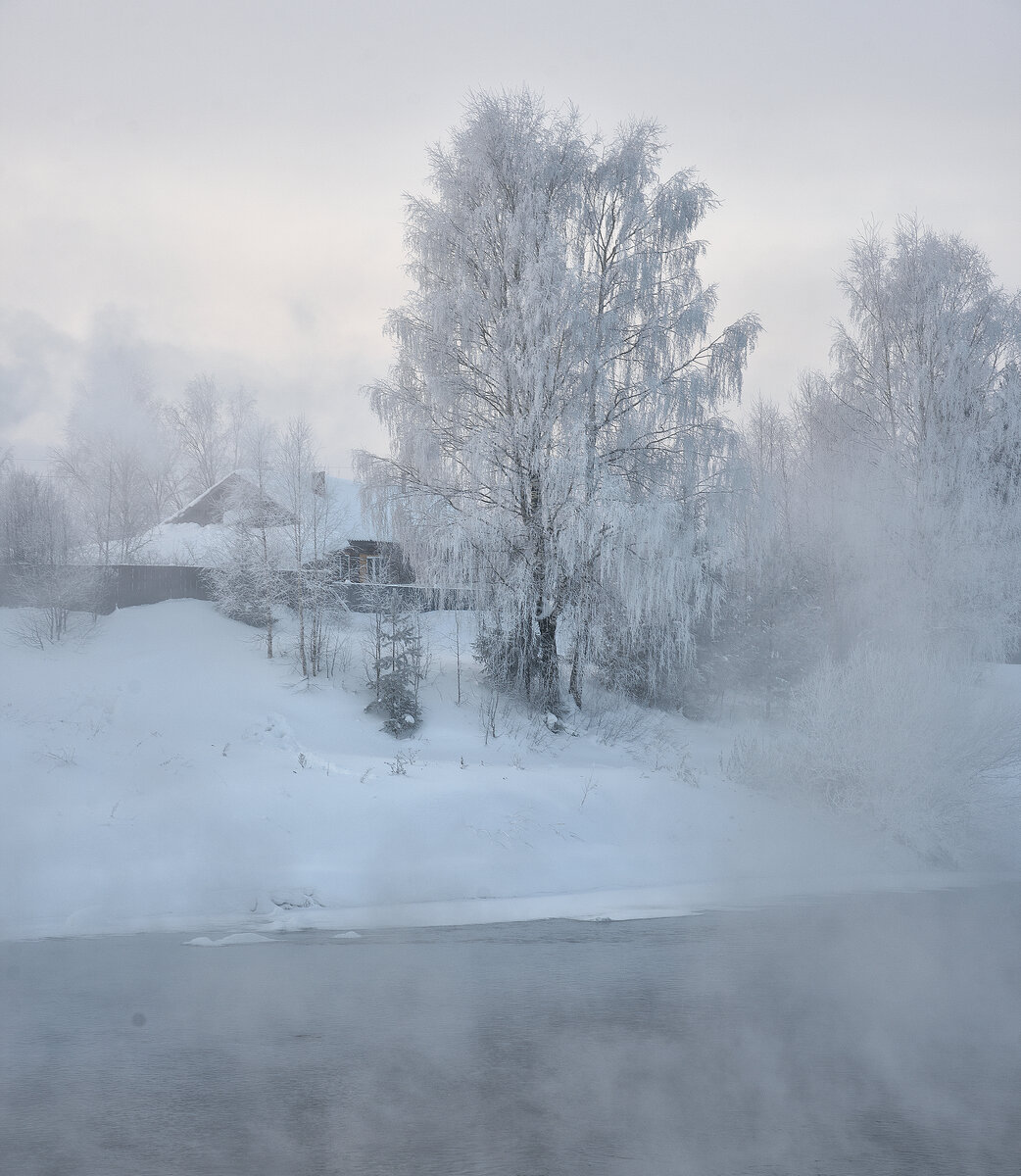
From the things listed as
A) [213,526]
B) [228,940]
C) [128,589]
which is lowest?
[228,940]

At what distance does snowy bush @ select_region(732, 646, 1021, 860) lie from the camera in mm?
13062

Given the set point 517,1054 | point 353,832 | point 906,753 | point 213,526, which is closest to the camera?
point 517,1054

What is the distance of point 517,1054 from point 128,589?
25470 mm

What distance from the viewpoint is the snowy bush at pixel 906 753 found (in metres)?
13.1

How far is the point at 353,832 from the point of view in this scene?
1152cm

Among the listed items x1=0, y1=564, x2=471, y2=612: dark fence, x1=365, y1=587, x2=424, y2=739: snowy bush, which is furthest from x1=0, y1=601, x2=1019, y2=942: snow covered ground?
x1=0, y1=564, x2=471, y2=612: dark fence

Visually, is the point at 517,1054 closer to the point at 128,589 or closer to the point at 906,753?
the point at 906,753

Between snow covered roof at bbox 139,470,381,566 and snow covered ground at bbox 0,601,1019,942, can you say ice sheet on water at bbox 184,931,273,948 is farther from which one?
snow covered roof at bbox 139,470,381,566

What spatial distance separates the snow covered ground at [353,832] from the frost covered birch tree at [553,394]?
318 centimetres

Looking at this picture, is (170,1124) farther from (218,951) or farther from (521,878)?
(521,878)

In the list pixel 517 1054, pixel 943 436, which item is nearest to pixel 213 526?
pixel 943 436

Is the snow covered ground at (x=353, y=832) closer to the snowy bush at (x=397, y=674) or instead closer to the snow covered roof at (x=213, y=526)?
the snowy bush at (x=397, y=674)

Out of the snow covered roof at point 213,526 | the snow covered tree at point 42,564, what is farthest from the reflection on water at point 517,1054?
the snow covered tree at point 42,564

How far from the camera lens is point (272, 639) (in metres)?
25.8
